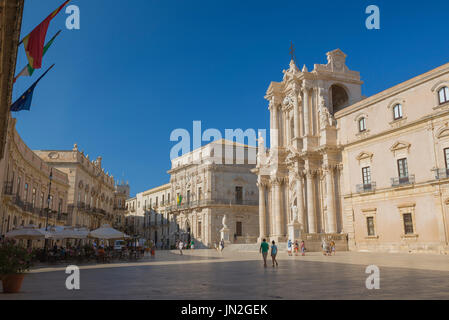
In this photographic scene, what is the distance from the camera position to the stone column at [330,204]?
3164 cm

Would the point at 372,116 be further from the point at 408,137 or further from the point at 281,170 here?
the point at 281,170

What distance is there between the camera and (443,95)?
2409 cm

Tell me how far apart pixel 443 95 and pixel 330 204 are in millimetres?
11724

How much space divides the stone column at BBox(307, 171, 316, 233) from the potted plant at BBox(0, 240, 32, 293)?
90.4 ft

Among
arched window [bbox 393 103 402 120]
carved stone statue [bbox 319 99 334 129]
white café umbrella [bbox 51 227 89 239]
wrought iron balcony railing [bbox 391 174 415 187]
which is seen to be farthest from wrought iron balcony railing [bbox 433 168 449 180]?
white café umbrella [bbox 51 227 89 239]

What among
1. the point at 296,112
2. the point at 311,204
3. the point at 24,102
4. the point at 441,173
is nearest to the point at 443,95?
the point at 441,173

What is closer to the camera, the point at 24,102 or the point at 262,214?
the point at 24,102

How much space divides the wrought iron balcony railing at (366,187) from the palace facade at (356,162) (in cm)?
7

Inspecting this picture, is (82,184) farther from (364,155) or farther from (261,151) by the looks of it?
(364,155)

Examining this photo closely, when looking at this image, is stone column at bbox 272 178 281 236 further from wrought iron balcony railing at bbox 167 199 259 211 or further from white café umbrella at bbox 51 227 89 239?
white café umbrella at bbox 51 227 89 239

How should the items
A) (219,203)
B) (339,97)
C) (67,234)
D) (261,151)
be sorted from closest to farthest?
(67,234) → (339,97) → (261,151) → (219,203)

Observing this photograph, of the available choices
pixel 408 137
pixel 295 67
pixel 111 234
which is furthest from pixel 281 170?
pixel 111 234

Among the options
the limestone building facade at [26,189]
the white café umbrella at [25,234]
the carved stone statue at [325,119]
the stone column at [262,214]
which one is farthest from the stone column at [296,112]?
the white café umbrella at [25,234]

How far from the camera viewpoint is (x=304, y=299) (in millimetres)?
7105
